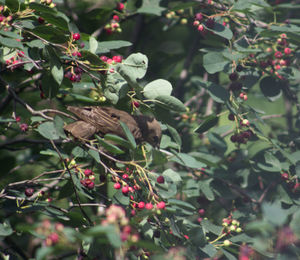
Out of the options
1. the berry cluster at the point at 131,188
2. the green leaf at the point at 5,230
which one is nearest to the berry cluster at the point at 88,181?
the berry cluster at the point at 131,188

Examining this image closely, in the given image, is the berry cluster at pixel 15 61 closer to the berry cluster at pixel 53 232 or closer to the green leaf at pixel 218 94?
the green leaf at pixel 218 94

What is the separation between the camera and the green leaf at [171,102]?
2006 mm

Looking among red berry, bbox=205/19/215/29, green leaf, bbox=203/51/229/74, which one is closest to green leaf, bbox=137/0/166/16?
red berry, bbox=205/19/215/29

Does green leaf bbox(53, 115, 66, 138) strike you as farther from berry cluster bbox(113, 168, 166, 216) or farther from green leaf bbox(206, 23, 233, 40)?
green leaf bbox(206, 23, 233, 40)

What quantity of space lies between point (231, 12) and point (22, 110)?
1555 mm

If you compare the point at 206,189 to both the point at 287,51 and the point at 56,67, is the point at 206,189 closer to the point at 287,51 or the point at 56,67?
the point at 287,51

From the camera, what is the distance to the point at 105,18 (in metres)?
3.12

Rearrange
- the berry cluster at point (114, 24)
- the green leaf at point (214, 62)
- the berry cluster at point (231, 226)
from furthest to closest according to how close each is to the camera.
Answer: the berry cluster at point (114, 24) → the green leaf at point (214, 62) → the berry cluster at point (231, 226)

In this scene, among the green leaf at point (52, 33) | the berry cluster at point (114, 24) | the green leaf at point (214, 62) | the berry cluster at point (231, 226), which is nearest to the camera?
the green leaf at point (52, 33)

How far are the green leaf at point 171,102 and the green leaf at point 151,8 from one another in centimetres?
104

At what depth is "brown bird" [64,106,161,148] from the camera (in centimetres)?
207

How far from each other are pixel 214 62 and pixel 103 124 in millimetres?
819

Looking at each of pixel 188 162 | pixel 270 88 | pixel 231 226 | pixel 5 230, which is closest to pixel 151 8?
pixel 270 88

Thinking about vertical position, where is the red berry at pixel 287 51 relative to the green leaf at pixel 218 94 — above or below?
above
